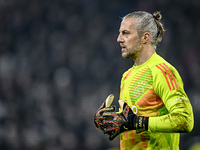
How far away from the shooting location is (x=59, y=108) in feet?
21.9

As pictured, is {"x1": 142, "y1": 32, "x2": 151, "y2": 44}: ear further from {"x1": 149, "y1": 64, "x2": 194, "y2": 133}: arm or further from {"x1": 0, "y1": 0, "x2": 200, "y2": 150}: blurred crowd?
{"x1": 0, "y1": 0, "x2": 200, "y2": 150}: blurred crowd

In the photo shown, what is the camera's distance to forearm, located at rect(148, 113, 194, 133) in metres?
2.00

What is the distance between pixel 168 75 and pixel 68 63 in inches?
Result: 201

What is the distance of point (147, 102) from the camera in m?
2.24

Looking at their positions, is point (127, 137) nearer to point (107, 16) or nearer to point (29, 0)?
point (107, 16)

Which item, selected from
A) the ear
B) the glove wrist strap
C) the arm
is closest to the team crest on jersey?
the arm

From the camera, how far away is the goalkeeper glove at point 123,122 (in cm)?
208

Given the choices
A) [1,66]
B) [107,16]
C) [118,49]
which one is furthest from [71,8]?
[1,66]

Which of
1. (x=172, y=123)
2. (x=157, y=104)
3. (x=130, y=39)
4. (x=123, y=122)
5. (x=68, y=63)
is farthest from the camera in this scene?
(x=68, y=63)

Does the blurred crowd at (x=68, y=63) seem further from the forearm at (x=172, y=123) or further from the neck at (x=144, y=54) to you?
the forearm at (x=172, y=123)

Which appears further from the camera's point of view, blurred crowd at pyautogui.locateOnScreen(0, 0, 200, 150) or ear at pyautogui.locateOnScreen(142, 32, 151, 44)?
blurred crowd at pyautogui.locateOnScreen(0, 0, 200, 150)

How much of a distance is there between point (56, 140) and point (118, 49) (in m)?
2.47

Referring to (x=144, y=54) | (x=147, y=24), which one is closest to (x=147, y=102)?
(x=144, y=54)

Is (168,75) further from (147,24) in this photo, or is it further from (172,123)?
(147,24)
